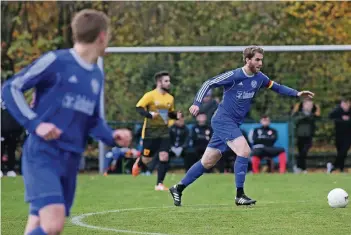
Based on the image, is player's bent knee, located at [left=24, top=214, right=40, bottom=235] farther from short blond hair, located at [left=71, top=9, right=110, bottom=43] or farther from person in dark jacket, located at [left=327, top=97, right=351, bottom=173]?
person in dark jacket, located at [left=327, top=97, right=351, bottom=173]

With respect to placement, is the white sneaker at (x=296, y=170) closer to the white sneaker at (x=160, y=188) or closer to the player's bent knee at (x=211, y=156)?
the white sneaker at (x=160, y=188)

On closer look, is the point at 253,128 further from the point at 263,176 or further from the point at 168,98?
the point at 168,98

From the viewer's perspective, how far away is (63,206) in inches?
247

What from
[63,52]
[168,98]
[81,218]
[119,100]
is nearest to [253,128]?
[119,100]

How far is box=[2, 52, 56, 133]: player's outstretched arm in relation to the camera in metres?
6.34

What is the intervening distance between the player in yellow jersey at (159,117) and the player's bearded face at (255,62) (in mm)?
4121

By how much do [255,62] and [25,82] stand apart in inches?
252

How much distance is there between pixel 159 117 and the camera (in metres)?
17.2

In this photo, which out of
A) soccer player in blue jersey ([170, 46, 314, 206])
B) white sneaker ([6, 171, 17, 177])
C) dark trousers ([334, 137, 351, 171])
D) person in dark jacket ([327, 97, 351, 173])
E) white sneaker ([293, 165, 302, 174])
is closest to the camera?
soccer player in blue jersey ([170, 46, 314, 206])

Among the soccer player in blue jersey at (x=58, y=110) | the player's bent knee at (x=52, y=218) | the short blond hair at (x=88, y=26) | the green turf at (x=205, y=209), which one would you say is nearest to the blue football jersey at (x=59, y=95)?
the soccer player in blue jersey at (x=58, y=110)

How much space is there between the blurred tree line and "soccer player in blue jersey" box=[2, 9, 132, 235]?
17.2 meters

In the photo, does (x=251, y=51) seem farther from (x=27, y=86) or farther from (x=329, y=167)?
(x=329, y=167)

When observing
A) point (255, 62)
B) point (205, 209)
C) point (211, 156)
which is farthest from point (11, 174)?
point (255, 62)

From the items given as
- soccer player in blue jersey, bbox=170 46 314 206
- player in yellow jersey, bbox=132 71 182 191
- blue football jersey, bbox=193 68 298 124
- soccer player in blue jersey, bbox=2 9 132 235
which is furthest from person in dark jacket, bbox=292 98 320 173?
soccer player in blue jersey, bbox=2 9 132 235
